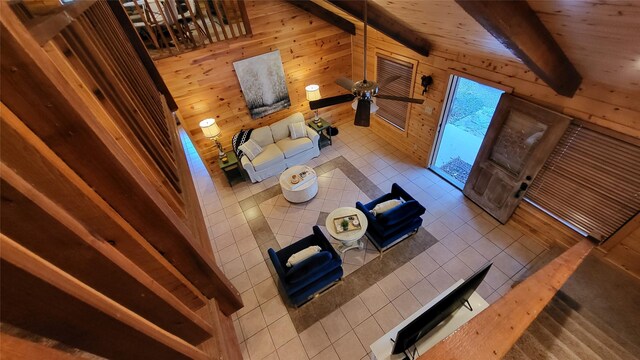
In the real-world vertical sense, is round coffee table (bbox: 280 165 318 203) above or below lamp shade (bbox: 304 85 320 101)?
below

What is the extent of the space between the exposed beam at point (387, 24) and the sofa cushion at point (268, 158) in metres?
2.91

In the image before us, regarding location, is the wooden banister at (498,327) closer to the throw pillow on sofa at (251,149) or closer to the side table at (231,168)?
the throw pillow on sofa at (251,149)

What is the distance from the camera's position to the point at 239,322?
11.4ft

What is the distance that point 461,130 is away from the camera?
266 inches

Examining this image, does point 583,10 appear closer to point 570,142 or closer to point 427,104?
point 570,142

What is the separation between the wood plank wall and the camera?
8.64 ft

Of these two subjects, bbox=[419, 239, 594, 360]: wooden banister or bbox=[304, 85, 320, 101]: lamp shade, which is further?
bbox=[304, 85, 320, 101]: lamp shade

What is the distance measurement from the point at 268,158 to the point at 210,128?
4.09 feet

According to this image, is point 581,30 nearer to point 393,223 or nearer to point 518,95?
point 518,95

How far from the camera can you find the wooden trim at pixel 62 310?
0.40 metres

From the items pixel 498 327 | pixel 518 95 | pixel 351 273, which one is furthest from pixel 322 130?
pixel 498 327

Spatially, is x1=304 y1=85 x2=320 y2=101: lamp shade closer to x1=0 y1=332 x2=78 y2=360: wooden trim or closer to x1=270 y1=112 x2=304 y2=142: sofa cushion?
x1=270 y1=112 x2=304 y2=142: sofa cushion

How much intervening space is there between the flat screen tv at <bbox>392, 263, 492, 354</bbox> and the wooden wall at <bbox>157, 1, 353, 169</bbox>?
16.4 feet

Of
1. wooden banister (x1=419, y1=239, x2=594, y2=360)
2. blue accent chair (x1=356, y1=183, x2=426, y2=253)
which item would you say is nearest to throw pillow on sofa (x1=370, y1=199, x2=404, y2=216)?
blue accent chair (x1=356, y1=183, x2=426, y2=253)
